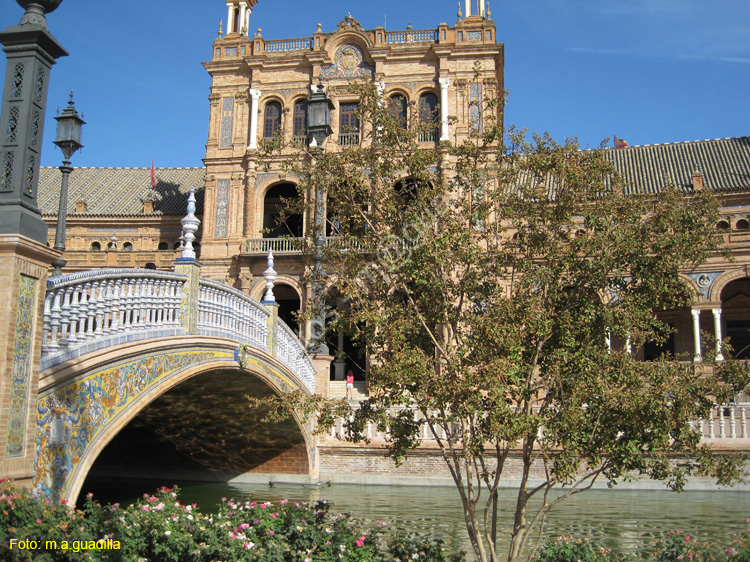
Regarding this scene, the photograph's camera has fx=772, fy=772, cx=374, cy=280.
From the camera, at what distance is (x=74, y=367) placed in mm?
7918

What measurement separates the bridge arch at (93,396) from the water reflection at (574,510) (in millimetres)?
5103

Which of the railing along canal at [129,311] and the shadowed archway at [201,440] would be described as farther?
the shadowed archway at [201,440]

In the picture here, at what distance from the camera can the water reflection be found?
1278cm

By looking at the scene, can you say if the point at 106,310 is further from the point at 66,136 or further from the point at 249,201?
the point at 249,201

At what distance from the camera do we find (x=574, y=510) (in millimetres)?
15102

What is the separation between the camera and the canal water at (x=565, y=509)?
1277 centimetres

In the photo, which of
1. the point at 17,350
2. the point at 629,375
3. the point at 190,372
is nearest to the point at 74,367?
the point at 17,350

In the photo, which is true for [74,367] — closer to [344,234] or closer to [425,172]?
[344,234]

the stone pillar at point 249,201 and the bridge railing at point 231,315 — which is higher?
the stone pillar at point 249,201

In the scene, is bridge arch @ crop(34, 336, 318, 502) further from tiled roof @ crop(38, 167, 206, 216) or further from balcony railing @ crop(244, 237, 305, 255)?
tiled roof @ crop(38, 167, 206, 216)

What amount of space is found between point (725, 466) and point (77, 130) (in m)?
11.7

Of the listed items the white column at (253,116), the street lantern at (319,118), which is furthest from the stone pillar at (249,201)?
the street lantern at (319,118)

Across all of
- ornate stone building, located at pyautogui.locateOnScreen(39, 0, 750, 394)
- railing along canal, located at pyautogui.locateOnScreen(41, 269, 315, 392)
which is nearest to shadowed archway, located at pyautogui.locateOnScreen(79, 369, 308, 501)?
railing along canal, located at pyautogui.locateOnScreen(41, 269, 315, 392)

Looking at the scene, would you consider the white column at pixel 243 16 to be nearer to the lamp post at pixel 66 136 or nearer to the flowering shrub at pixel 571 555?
the lamp post at pixel 66 136
